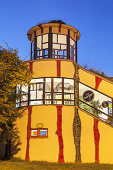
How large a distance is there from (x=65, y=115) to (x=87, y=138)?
7.34 ft

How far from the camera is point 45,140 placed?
67.5 ft

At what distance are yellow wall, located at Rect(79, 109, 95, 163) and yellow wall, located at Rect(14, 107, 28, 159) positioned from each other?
409cm

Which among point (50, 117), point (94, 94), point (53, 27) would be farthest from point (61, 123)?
point (53, 27)

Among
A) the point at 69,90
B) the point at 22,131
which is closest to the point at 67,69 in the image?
the point at 69,90

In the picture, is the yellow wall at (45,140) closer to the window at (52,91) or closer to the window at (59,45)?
the window at (52,91)

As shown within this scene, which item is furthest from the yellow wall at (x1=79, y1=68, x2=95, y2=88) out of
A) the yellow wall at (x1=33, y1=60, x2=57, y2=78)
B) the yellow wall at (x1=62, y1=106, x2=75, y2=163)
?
the yellow wall at (x1=62, y1=106, x2=75, y2=163)

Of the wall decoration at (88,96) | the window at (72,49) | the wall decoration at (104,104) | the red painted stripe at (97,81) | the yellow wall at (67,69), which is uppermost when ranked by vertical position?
the window at (72,49)

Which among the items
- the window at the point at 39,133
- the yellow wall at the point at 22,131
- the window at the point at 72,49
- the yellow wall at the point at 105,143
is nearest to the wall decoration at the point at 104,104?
the yellow wall at the point at 105,143

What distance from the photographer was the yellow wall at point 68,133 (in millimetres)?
20188

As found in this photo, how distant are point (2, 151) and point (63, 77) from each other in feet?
25.8

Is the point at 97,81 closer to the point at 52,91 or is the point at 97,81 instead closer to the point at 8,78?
the point at 52,91

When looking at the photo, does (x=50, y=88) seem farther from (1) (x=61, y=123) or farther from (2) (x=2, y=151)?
(2) (x=2, y=151)

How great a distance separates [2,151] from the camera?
77.5 feet

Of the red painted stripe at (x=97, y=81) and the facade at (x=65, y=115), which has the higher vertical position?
the red painted stripe at (x=97, y=81)
